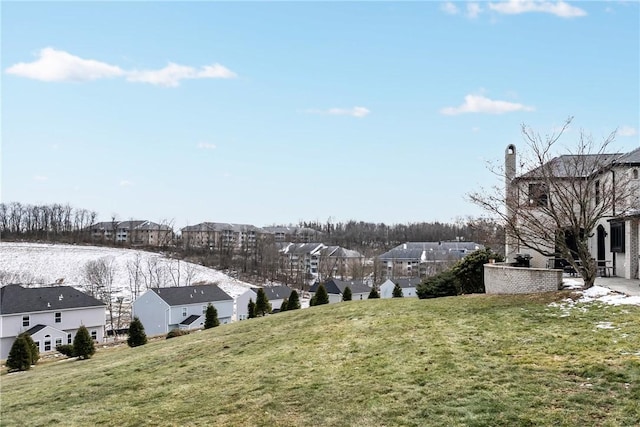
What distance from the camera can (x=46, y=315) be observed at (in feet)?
124

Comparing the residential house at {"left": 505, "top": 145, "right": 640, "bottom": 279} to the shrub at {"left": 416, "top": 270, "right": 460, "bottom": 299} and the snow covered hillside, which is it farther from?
the snow covered hillside

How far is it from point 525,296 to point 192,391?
10039 mm

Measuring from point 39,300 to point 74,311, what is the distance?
2.65 m

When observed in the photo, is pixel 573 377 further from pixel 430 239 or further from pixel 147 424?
pixel 430 239

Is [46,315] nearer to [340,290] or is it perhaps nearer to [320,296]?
[320,296]

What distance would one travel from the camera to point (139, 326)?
27859mm

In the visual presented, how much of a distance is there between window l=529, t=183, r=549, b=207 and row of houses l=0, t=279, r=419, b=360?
104ft

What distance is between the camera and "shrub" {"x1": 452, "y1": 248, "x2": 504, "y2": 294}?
19.4m

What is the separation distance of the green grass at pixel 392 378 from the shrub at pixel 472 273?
14.7ft

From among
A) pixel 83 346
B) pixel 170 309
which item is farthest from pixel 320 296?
pixel 170 309

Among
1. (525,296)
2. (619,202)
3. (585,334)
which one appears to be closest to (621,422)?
(585,334)

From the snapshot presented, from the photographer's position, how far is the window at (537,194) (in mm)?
16766

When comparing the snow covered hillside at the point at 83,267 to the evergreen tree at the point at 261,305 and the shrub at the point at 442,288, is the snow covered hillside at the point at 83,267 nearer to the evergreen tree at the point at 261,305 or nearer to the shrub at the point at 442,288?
the evergreen tree at the point at 261,305

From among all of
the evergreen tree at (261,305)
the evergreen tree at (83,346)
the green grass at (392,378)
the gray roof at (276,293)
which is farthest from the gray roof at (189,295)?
the green grass at (392,378)
